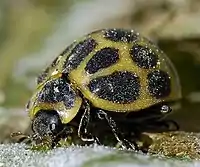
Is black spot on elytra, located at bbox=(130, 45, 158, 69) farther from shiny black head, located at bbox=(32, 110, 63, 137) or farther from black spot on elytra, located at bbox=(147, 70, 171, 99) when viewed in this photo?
shiny black head, located at bbox=(32, 110, 63, 137)

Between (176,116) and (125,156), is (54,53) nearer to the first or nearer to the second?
(176,116)

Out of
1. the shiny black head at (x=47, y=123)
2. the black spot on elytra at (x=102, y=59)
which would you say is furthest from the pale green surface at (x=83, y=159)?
the black spot on elytra at (x=102, y=59)

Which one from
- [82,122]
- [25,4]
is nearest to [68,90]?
[82,122]

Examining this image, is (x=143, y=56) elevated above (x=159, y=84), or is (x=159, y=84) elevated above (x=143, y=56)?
(x=143, y=56)

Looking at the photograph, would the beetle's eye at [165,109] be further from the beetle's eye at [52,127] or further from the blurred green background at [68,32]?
the beetle's eye at [52,127]

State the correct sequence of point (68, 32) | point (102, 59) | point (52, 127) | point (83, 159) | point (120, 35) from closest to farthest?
1. point (83, 159)
2. point (52, 127)
3. point (102, 59)
4. point (120, 35)
5. point (68, 32)

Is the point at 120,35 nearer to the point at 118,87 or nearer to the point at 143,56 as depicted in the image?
the point at 143,56

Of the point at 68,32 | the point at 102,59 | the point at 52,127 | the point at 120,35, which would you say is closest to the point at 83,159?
the point at 52,127
